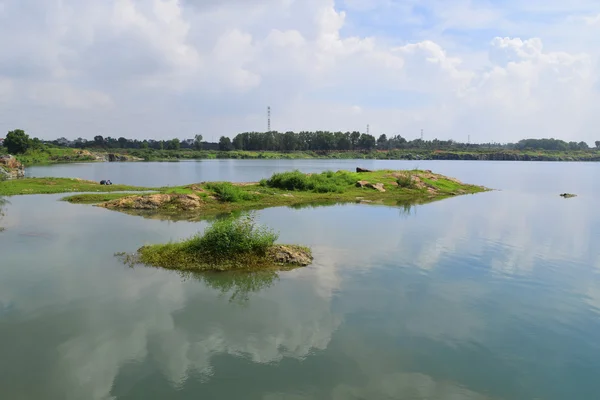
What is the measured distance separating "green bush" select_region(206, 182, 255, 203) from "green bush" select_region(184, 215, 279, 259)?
588 inches

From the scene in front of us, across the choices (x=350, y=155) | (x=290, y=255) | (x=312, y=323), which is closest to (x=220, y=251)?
(x=290, y=255)

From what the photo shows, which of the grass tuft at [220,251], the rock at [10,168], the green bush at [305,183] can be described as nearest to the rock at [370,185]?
the green bush at [305,183]

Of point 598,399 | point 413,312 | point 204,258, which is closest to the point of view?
point 598,399

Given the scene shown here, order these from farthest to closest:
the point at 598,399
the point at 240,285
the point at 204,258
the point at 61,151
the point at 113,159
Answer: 1. the point at 113,159
2. the point at 61,151
3. the point at 204,258
4. the point at 240,285
5. the point at 598,399

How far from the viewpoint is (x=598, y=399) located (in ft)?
27.8

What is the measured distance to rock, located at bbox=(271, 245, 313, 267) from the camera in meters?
16.4

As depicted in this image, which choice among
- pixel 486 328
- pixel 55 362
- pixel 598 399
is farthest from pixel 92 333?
pixel 598 399

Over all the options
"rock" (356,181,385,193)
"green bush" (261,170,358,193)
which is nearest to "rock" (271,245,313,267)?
A: "green bush" (261,170,358,193)

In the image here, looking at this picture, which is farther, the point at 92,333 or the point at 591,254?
the point at 591,254

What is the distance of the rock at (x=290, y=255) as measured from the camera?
53.7 feet

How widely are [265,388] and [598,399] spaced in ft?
22.0

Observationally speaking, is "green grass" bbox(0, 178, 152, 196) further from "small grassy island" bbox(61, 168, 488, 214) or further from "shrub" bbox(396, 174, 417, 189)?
"shrub" bbox(396, 174, 417, 189)

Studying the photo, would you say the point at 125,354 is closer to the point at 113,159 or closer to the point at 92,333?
the point at 92,333

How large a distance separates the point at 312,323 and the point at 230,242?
238 inches
